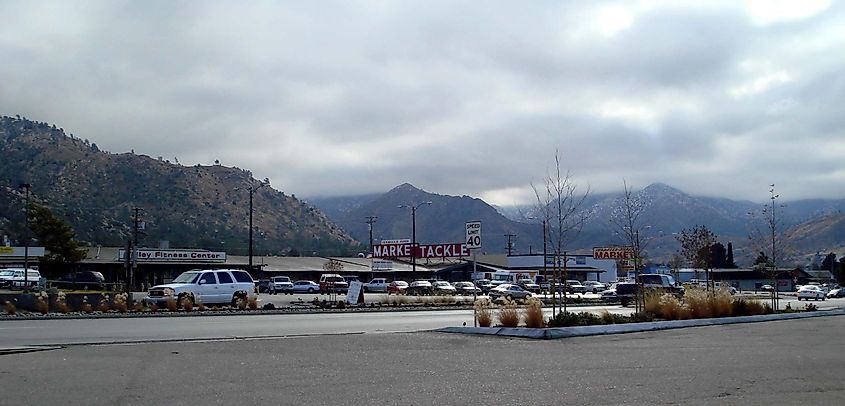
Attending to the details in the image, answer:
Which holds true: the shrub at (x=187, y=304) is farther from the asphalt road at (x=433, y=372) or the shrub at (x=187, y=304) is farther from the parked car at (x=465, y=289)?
the parked car at (x=465, y=289)

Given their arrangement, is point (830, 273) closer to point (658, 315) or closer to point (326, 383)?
point (658, 315)

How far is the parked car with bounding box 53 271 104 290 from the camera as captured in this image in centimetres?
5647

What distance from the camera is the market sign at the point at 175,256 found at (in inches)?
2721

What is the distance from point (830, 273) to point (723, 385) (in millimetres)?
135743

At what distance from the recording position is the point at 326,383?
38.0ft

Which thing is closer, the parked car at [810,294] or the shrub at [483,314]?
the shrub at [483,314]

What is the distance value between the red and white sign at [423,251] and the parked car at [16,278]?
140ft

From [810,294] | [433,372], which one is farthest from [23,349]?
[810,294]

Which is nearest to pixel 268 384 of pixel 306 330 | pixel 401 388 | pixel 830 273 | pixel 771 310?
pixel 401 388

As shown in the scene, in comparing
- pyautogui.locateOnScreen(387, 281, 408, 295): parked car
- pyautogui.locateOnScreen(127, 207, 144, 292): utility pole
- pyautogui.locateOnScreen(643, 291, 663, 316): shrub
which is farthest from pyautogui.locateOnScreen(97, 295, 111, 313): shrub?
pyautogui.locateOnScreen(387, 281, 408, 295): parked car

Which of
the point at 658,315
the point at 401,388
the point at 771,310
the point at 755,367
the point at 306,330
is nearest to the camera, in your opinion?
the point at 401,388

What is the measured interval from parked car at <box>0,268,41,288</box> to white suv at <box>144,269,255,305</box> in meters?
28.2

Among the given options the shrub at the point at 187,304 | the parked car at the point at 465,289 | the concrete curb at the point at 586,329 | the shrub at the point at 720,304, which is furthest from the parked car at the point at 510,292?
the concrete curb at the point at 586,329

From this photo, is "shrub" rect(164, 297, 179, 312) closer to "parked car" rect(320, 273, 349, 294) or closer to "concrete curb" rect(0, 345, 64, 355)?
"concrete curb" rect(0, 345, 64, 355)
